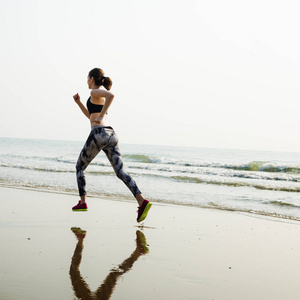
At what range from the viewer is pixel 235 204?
8.11 meters

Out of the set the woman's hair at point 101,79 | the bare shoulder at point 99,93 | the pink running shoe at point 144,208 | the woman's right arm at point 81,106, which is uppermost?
the woman's hair at point 101,79

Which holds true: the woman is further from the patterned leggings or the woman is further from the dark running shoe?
the dark running shoe

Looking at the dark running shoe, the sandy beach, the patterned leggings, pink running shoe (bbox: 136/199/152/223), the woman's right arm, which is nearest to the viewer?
the sandy beach

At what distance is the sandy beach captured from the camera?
2.68m

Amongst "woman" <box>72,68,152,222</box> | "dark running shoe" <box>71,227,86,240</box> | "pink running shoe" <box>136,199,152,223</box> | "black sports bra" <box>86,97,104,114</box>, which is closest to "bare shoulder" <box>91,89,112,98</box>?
"woman" <box>72,68,152,222</box>

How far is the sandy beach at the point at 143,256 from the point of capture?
2682mm

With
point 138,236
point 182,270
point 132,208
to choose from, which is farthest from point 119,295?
point 132,208

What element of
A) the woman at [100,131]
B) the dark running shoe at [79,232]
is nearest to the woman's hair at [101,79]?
the woman at [100,131]

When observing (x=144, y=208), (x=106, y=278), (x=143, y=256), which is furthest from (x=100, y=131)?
(x=106, y=278)

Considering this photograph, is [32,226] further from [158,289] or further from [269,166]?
[269,166]

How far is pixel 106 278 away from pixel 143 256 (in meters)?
0.76

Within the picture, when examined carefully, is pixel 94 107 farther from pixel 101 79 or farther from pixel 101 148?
pixel 101 148

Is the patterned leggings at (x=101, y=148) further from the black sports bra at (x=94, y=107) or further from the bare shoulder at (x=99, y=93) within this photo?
the bare shoulder at (x=99, y=93)

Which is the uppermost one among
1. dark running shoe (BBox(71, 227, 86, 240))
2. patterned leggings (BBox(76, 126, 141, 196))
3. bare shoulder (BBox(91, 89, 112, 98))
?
bare shoulder (BBox(91, 89, 112, 98))
